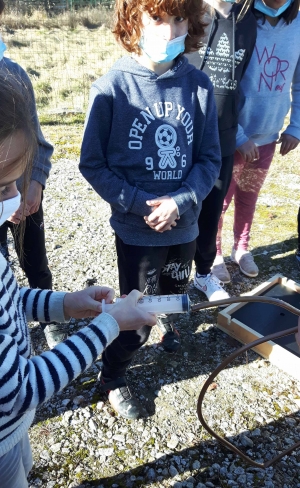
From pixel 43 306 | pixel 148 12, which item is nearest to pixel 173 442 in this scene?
pixel 43 306

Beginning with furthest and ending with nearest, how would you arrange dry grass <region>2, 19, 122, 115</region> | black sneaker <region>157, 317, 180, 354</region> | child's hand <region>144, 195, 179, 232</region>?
1. dry grass <region>2, 19, 122, 115</region>
2. black sneaker <region>157, 317, 180, 354</region>
3. child's hand <region>144, 195, 179, 232</region>

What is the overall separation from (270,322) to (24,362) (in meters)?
2.12

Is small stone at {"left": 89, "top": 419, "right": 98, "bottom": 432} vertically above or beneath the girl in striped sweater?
beneath

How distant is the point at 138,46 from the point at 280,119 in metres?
1.40

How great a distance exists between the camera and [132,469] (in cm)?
207

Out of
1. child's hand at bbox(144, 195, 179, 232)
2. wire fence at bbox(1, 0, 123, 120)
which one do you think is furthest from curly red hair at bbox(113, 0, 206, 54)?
wire fence at bbox(1, 0, 123, 120)

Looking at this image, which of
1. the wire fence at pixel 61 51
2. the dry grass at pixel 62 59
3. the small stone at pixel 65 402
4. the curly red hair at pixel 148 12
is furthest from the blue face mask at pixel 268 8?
the dry grass at pixel 62 59

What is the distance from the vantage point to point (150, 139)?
193cm

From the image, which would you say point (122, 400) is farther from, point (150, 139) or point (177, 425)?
point (150, 139)

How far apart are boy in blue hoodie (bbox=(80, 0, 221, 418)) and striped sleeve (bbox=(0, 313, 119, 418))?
0.77 m

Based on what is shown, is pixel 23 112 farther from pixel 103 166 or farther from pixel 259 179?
pixel 259 179

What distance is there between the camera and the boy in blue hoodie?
189 cm

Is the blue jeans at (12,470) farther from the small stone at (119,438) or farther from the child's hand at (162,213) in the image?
the child's hand at (162,213)

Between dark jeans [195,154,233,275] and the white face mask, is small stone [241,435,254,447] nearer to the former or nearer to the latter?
dark jeans [195,154,233,275]
